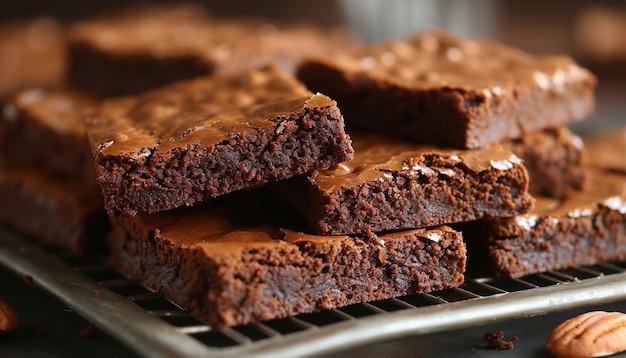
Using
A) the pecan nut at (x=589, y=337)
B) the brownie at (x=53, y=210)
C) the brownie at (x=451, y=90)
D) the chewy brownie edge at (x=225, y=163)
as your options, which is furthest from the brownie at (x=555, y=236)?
the brownie at (x=53, y=210)

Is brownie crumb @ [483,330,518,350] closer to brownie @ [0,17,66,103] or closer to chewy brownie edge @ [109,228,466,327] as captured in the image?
chewy brownie edge @ [109,228,466,327]

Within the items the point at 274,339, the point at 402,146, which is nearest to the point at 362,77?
the point at 402,146

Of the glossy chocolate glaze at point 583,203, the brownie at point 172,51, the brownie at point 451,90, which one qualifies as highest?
the brownie at point 172,51

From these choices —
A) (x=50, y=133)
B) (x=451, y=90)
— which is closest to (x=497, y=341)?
(x=451, y=90)

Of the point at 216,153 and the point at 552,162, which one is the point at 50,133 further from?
the point at 552,162

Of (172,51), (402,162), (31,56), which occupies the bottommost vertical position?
(402,162)

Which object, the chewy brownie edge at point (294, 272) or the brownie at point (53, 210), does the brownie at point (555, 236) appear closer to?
the chewy brownie edge at point (294, 272)
